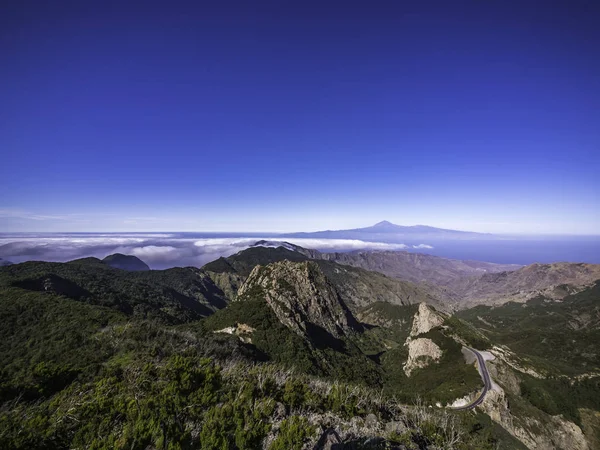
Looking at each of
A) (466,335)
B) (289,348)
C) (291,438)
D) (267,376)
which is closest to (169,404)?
(291,438)

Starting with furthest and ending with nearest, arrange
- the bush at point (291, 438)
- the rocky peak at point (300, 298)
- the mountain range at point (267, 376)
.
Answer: the rocky peak at point (300, 298)
the mountain range at point (267, 376)
the bush at point (291, 438)

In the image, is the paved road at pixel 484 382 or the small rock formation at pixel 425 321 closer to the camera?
the paved road at pixel 484 382

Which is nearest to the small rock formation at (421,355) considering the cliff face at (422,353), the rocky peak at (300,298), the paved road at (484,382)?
the cliff face at (422,353)

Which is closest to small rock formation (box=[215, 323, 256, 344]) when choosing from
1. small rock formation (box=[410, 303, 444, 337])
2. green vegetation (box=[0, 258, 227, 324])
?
green vegetation (box=[0, 258, 227, 324])

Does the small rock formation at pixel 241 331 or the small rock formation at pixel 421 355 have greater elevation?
the small rock formation at pixel 241 331

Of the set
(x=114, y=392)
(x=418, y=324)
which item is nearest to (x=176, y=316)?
(x=418, y=324)

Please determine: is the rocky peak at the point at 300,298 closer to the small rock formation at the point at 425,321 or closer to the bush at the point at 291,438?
the small rock formation at the point at 425,321

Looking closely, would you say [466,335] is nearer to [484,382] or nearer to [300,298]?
[484,382]

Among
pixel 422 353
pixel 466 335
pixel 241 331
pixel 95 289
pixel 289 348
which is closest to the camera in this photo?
pixel 289 348
